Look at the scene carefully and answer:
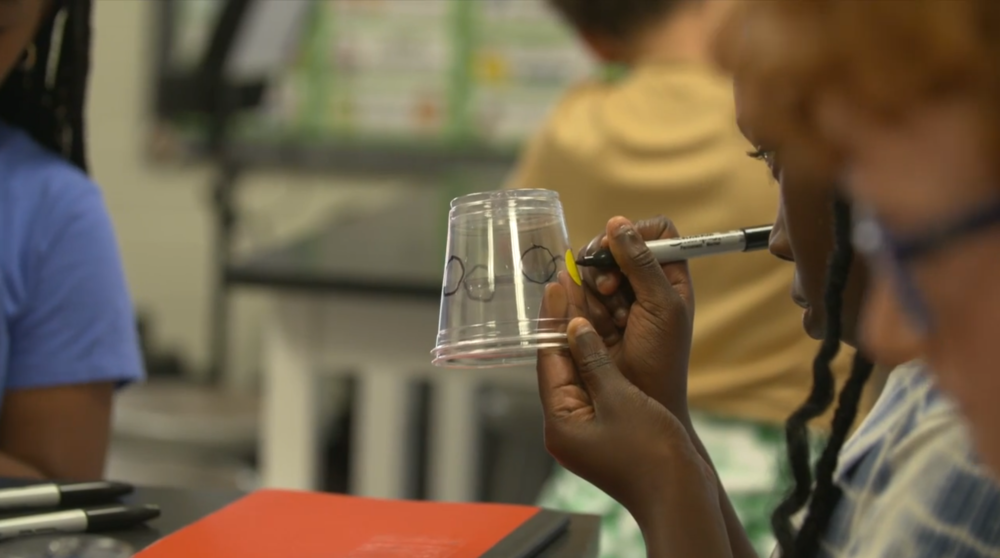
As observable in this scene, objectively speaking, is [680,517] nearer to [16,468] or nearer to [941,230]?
[941,230]

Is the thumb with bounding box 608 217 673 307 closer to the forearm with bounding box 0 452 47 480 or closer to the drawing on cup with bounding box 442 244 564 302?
the drawing on cup with bounding box 442 244 564 302

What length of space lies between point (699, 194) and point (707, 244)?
2.03 feet

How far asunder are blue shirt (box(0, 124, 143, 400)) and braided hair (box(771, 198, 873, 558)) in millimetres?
605

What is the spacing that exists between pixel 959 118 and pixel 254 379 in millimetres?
3073

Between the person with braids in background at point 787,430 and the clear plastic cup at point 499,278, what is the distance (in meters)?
Result: 0.02

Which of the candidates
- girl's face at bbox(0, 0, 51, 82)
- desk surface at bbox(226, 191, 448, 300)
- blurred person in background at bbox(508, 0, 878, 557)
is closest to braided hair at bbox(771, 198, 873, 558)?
blurred person in background at bbox(508, 0, 878, 557)

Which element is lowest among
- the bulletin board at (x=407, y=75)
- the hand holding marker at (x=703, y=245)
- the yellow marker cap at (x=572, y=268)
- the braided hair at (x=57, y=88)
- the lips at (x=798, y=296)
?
the lips at (x=798, y=296)

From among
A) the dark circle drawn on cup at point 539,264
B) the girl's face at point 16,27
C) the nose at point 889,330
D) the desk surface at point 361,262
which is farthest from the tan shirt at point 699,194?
the nose at point 889,330

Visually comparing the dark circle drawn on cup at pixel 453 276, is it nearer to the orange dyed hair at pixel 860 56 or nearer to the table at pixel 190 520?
the table at pixel 190 520

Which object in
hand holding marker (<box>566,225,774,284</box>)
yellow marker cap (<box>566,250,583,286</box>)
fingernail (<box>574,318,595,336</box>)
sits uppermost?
hand holding marker (<box>566,225,774,284</box>)

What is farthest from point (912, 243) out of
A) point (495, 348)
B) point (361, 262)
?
point (361, 262)

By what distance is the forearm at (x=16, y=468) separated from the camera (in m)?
0.91

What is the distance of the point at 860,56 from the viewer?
395mm

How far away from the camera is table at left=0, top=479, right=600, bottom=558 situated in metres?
0.71
